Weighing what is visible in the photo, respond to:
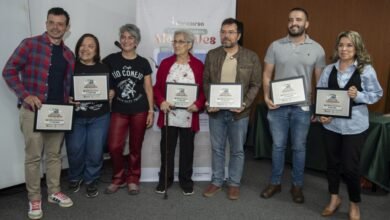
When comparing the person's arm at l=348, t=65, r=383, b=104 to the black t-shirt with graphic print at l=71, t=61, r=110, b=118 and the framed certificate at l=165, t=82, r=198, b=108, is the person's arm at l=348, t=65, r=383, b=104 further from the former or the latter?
the black t-shirt with graphic print at l=71, t=61, r=110, b=118

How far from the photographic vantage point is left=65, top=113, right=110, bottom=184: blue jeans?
9.99 feet

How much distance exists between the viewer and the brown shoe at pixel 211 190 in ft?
10.6

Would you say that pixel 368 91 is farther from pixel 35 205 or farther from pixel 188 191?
pixel 35 205

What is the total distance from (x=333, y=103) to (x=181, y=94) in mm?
1240

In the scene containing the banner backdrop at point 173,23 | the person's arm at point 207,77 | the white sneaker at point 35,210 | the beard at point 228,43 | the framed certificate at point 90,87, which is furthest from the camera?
the banner backdrop at point 173,23

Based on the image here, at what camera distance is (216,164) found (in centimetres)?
326

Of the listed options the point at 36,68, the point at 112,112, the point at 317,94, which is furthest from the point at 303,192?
the point at 36,68

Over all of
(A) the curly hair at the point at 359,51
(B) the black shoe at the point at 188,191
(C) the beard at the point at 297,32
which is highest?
(C) the beard at the point at 297,32

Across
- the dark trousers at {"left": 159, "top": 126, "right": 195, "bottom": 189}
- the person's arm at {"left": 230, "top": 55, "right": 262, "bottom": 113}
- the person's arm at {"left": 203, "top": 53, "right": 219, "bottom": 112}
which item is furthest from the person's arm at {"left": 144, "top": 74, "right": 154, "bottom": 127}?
the person's arm at {"left": 230, "top": 55, "right": 262, "bottom": 113}

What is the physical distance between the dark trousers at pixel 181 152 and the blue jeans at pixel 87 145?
0.56m

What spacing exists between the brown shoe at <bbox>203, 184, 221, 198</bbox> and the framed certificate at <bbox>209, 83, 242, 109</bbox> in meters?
0.82

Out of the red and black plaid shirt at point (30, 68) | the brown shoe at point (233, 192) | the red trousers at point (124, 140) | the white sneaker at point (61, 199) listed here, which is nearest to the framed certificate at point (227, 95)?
the red trousers at point (124, 140)

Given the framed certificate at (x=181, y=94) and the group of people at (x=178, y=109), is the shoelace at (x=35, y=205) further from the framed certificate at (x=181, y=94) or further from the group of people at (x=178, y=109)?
the framed certificate at (x=181, y=94)

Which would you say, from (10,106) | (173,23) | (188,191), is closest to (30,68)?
(10,106)
